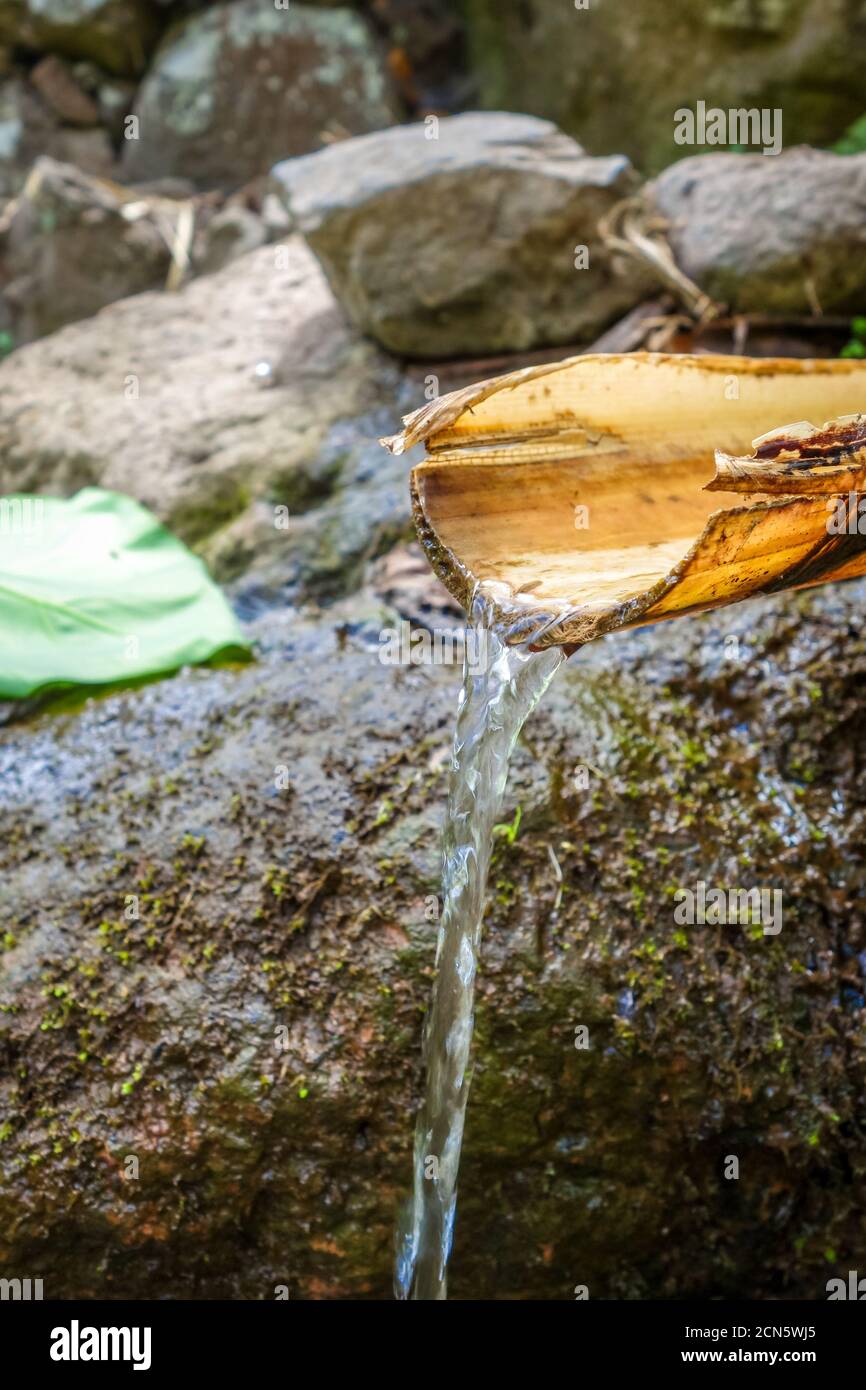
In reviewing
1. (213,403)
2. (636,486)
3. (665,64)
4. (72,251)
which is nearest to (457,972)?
(636,486)

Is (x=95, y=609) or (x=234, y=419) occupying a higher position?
(x=234, y=419)

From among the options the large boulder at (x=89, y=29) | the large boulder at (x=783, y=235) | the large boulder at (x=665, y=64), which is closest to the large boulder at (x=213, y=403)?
the large boulder at (x=783, y=235)

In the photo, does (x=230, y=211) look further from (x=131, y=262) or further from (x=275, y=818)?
(x=275, y=818)

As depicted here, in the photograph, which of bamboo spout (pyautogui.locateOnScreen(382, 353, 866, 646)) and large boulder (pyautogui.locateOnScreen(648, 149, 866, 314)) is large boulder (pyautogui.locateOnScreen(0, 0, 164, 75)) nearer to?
large boulder (pyautogui.locateOnScreen(648, 149, 866, 314))

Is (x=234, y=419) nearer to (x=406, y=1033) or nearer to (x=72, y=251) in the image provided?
(x=72, y=251)

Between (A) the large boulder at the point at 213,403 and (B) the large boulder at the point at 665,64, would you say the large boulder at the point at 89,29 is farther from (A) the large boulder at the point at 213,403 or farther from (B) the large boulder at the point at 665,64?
(A) the large boulder at the point at 213,403

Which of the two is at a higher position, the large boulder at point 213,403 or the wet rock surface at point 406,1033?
the large boulder at point 213,403

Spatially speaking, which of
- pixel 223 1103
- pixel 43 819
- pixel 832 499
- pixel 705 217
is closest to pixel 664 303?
pixel 705 217
